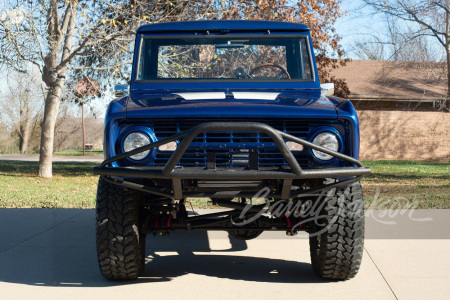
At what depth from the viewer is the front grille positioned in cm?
348

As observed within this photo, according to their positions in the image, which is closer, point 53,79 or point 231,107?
point 231,107

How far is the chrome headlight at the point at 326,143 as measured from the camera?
11.5 feet

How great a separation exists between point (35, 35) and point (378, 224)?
8.96 metres

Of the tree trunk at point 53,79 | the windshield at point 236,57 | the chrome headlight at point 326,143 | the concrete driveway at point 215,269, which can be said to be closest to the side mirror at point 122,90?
the windshield at point 236,57

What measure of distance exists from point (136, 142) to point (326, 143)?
4.03 ft

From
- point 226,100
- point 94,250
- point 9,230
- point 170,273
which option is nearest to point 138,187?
point 226,100

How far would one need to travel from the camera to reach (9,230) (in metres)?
5.98

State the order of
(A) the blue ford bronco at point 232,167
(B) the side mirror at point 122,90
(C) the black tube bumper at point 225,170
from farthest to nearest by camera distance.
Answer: (B) the side mirror at point 122,90, (A) the blue ford bronco at point 232,167, (C) the black tube bumper at point 225,170

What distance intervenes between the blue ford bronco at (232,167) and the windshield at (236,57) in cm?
26

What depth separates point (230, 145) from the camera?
3.48 metres

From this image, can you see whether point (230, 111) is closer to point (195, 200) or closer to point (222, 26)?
point (222, 26)

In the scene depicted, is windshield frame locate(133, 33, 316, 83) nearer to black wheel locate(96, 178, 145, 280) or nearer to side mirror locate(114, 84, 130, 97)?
side mirror locate(114, 84, 130, 97)

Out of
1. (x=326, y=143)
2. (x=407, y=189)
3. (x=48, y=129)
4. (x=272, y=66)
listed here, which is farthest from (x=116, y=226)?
(x=48, y=129)

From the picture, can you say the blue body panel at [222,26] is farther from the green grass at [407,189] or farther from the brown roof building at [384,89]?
the brown roof building at [384,89]
